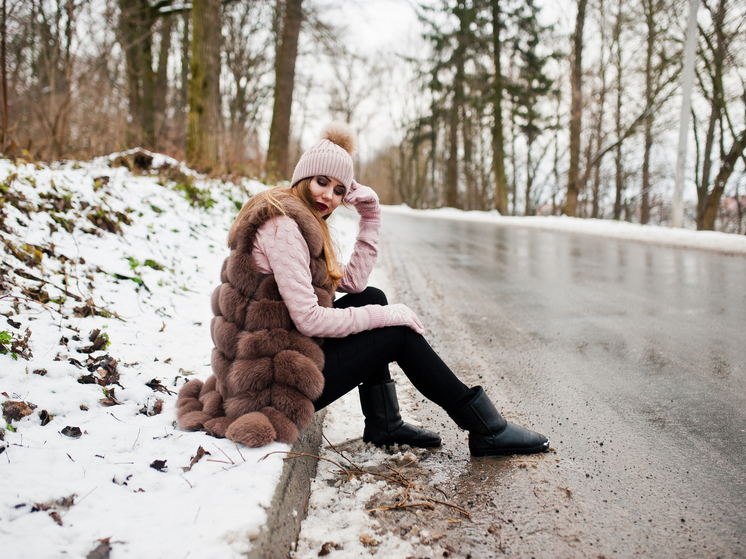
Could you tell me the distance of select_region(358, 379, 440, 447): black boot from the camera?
248 centimetres

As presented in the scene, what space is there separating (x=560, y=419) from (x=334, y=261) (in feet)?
4.87

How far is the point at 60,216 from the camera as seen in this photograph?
14.1ft

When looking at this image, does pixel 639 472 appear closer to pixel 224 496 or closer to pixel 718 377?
pixel 718 377

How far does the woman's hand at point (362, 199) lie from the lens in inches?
107

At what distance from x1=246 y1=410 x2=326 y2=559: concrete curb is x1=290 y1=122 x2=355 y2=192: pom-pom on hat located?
3.92 feet

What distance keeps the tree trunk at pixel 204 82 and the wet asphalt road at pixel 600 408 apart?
482 cm

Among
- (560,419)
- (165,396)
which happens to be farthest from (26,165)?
(560,419)

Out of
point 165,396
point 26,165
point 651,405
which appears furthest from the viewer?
point 26,165

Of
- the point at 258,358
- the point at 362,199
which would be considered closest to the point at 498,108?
the point at 362,199

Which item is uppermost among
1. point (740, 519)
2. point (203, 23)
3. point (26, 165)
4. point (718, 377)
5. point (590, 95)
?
point (590, 95)

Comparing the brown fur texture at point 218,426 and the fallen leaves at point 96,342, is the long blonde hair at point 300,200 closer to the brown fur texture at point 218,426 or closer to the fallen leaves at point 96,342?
the brown fur texture at point 218,426

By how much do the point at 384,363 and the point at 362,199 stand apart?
2.88 feet

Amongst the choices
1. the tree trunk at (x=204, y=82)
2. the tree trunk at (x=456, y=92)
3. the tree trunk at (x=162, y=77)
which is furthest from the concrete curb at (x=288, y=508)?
the tree trunk at (x=456, y=92)

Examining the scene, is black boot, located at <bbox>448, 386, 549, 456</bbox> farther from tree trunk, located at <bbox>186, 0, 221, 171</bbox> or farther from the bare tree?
the bare tree
